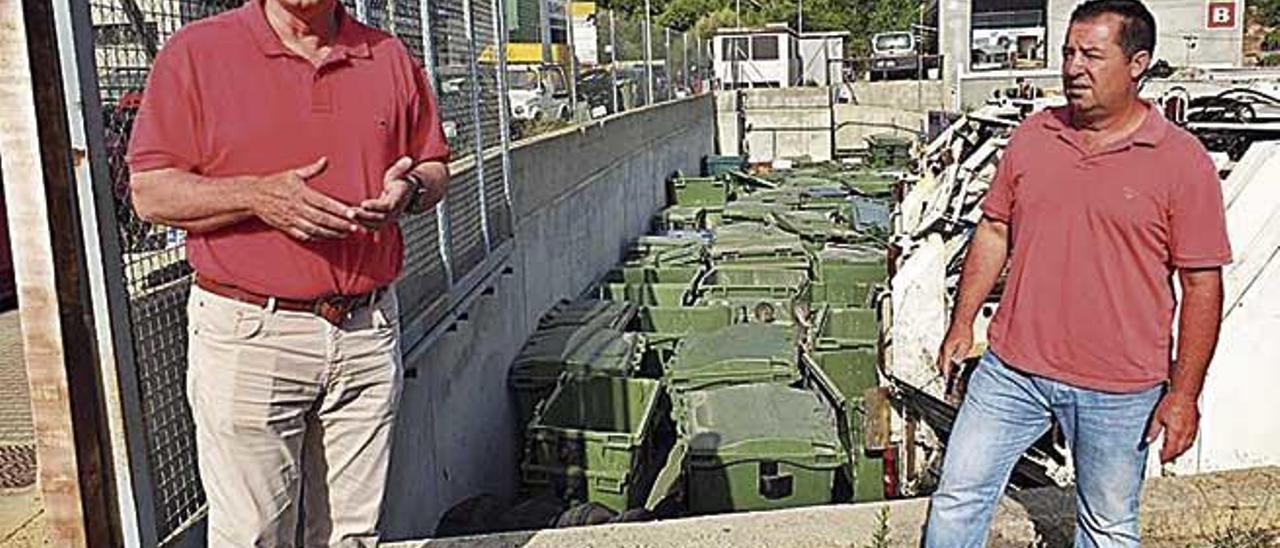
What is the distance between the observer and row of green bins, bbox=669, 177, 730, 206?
19.4 m

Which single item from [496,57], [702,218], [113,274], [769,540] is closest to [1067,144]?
[769,540]

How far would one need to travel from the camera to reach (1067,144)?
3.26 m

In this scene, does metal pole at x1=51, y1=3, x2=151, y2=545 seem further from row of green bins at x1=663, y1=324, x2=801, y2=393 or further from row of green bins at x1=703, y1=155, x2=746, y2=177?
row of green bins at x1=703, y1=155, x2=746, y2=177

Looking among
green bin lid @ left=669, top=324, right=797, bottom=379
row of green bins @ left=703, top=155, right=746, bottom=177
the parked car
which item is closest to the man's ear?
green bin lid @ left=669, top=324, right=797, bottom=379

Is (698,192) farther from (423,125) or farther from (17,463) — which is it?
(423,125)

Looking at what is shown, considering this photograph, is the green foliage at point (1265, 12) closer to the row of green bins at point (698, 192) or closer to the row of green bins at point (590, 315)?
the row of green bins at point (698, 192)

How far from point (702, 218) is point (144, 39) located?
13913mm

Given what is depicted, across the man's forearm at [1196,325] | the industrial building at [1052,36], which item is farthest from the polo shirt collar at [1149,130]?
the industrial building at [1052,36]

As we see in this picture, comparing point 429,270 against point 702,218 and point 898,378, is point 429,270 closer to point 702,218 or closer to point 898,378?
point 898,378

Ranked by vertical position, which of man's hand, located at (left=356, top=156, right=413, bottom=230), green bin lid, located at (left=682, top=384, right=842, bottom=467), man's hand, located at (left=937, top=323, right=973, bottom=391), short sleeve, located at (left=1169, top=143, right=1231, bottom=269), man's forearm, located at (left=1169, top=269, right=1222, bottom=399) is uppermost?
man's hand, located at (left=356, top=156, right=413, bottom=230)

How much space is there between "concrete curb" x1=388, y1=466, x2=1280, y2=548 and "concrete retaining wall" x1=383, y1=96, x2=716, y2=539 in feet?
4.07

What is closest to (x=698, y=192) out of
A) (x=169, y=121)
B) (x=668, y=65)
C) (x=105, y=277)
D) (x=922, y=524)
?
(x=668, y=65)

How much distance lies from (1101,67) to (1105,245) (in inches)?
18.8

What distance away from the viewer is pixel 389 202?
2.74 meters
